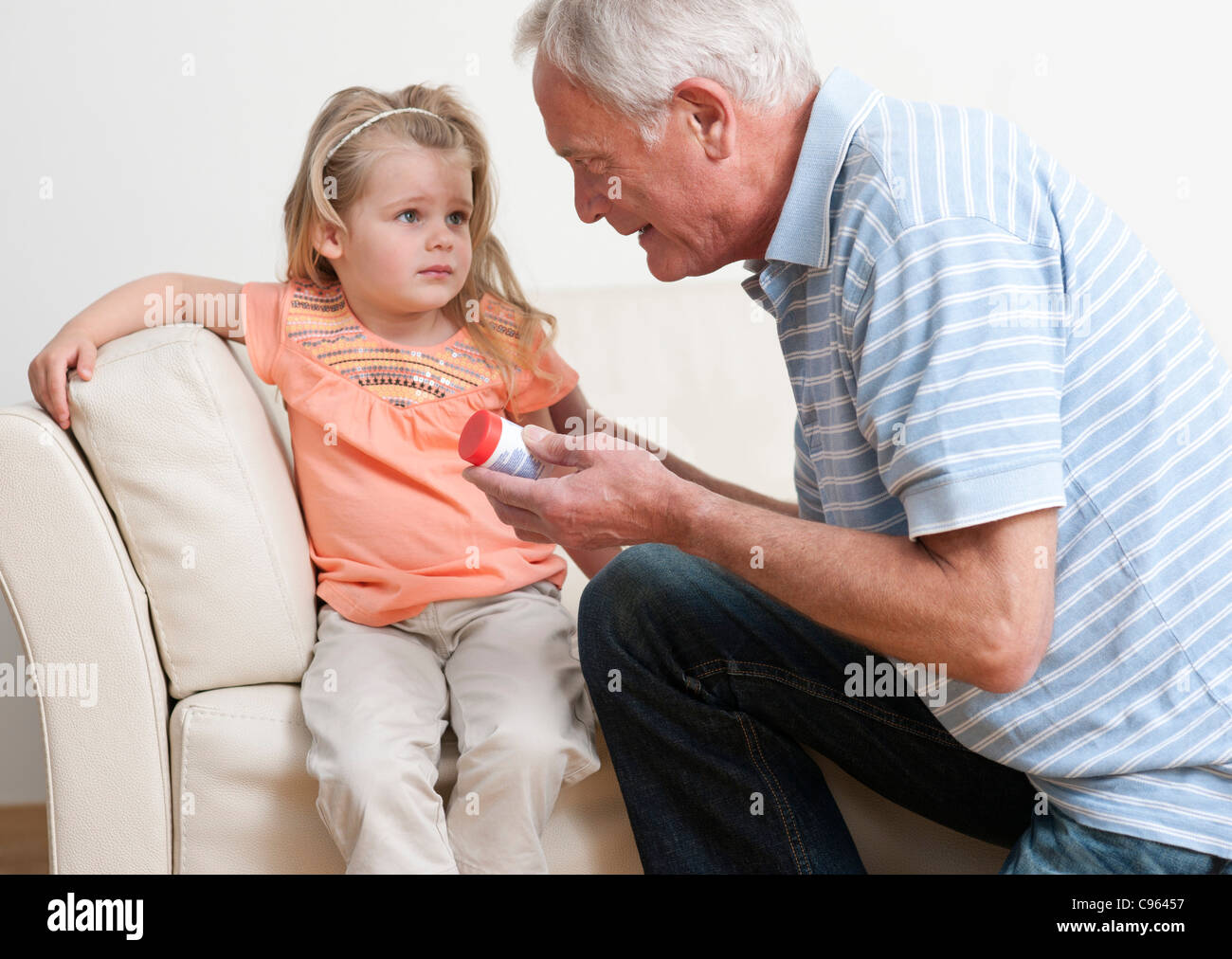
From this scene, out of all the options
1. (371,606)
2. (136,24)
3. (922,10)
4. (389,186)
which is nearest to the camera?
(371,606)

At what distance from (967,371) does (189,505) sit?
32.5 inches

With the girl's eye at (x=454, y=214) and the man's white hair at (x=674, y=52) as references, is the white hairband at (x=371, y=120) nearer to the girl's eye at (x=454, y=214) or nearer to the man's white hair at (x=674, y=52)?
the girl's eye at (x=454, y=214)

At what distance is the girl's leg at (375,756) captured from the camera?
1067 mm

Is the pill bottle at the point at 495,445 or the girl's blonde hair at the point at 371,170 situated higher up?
the girl's blonde hair at the point at 371,170

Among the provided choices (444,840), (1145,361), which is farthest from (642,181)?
(444,840)

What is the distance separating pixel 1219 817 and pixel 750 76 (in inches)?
29.1

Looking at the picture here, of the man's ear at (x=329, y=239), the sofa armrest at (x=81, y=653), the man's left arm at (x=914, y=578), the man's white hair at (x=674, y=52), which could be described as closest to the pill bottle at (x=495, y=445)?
the man's left arm at (x=914, y=578)

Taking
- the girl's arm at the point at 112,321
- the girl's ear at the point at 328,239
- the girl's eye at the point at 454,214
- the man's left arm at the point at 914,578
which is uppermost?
the girl's eye at the point at 454,214

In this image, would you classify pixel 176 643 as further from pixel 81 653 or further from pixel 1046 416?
pixel 1046 416

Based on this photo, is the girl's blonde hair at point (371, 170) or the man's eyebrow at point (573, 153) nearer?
the man's eyebrow at point (573, 153)

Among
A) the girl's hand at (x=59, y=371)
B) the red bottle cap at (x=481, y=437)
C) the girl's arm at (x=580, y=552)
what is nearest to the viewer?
the red bottle cap at (x=481, y=437)

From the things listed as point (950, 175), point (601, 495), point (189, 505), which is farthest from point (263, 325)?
point (950, 175)

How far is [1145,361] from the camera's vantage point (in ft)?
2.91
